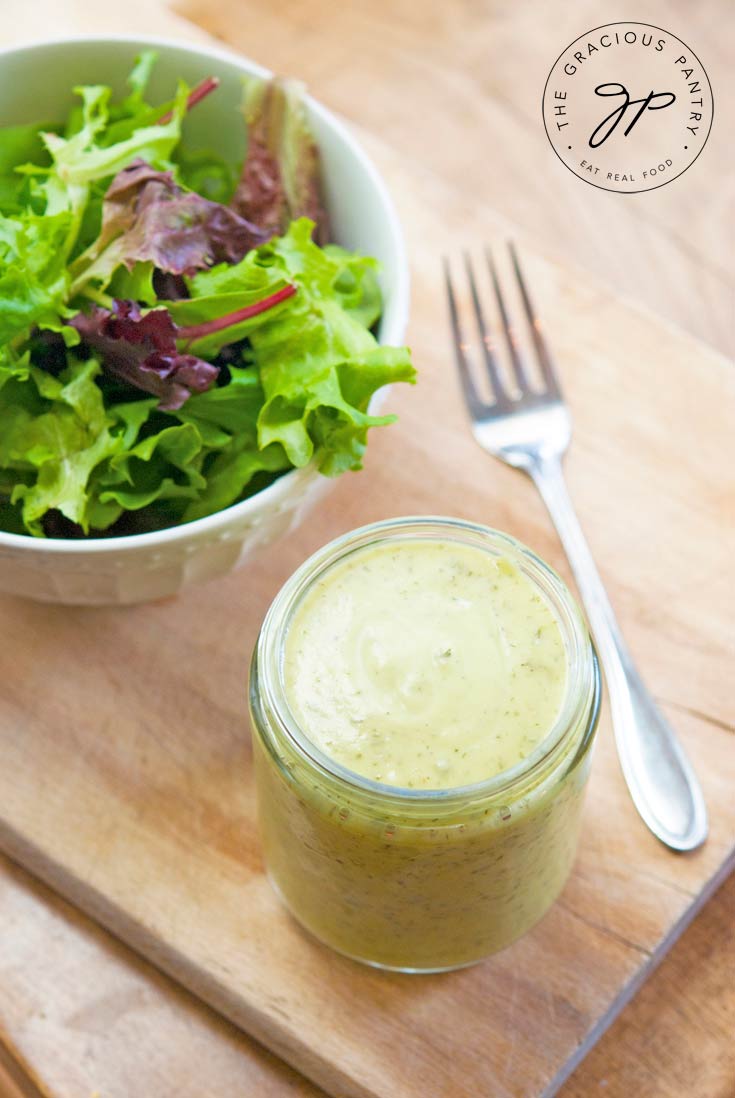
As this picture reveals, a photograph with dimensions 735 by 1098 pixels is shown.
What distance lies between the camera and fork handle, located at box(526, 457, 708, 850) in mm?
1088

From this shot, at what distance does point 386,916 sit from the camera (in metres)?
0.96

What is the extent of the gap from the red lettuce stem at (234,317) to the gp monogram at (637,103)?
35 centimetres

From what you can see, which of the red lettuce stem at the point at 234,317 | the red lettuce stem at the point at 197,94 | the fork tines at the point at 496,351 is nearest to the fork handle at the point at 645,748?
the fork tines at the point at 496,351

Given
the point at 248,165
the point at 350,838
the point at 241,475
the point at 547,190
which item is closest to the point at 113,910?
the point at 350,838

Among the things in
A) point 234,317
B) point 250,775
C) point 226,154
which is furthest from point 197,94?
point 250,775

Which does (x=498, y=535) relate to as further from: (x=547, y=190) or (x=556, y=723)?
(x=547, y=190)

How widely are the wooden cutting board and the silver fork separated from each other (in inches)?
0.6

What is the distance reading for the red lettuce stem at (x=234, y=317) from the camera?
3.59ft

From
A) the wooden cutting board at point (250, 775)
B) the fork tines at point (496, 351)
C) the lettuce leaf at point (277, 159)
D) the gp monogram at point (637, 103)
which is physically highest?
the gp monogram at point (637, 103)

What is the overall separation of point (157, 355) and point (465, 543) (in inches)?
12.4

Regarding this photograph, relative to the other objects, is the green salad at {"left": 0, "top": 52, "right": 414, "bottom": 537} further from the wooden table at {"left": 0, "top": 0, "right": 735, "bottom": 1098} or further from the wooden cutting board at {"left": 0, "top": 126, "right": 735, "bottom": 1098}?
the wooden table at {"left": 0, "top": 0, "right": 735, "bottom": 1098}

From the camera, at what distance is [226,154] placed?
1.37 metres

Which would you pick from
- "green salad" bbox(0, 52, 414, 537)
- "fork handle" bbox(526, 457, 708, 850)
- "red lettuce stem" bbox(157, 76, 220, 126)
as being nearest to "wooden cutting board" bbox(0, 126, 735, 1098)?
"fork handle" bbox(526, 457, 708, 850)

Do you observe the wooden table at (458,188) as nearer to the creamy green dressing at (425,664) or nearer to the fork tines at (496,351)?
the fork tines at (496,351)
